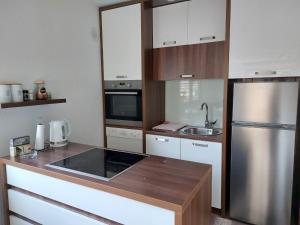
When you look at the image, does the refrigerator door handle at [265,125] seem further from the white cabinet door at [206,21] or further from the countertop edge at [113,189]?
the countertop edge at [113,189]

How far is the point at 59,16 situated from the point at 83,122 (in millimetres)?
1223

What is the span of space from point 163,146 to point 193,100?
748 mm

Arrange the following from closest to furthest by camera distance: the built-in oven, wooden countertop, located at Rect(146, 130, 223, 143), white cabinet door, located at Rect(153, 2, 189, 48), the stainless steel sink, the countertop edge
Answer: the countertop edge < wooden countertop, located at Rect(146, 130, 223, 143) < white cabinet door, located at Rect(153, 2, 189, 48) < the stainless steel sink < the built-in oven

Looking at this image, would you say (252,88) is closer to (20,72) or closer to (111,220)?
(111,220)

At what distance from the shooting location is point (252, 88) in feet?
6.71

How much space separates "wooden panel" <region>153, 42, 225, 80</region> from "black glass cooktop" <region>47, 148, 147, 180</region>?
1.23m

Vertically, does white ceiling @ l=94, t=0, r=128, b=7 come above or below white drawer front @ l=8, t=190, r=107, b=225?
above

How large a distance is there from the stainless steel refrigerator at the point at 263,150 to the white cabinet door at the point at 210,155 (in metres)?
0.13

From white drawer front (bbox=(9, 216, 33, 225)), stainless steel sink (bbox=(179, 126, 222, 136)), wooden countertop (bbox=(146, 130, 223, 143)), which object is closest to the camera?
white drawer front (bbox=(9, 216, 33, 225))

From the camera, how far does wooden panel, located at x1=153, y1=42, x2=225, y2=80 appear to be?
2.35 metres

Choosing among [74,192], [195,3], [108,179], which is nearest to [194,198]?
[108,179]

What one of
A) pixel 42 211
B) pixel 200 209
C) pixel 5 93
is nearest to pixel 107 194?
pixel 200 209

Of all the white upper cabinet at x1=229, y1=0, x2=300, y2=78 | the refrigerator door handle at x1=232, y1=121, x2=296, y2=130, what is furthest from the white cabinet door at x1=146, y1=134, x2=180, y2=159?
the white upper cabinet at x1=229, y1=0, x2=300, y2=78

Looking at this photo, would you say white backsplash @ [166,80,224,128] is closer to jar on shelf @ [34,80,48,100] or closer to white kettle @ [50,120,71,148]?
white kettle @ [50,120,71,148]
